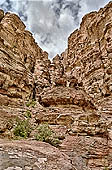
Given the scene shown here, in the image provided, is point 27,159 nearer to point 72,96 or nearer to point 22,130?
point 22,130

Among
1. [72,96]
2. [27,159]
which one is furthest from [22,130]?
[72,96]

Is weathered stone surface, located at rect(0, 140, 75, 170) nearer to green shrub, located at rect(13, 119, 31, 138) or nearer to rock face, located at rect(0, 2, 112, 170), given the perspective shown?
rock face, located at rect(0, 2, 112, 170)

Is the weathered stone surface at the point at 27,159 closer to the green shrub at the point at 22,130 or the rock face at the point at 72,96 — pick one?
the rock face at the point at 72,96

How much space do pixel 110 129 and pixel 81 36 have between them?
4368 cm

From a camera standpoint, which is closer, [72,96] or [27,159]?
[27,159]

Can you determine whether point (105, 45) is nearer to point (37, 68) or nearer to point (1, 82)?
point (37, 68)

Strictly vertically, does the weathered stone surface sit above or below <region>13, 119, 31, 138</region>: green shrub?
below

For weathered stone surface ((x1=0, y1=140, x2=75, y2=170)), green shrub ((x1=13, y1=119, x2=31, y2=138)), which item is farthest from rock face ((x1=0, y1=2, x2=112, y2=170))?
green shrub ((x1=13, y1=119, x2=31, y2=138))

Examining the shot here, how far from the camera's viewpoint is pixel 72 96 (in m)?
20.0

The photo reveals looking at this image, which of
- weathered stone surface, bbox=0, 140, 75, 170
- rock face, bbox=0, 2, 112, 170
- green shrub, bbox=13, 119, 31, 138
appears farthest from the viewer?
green shrub, bbox=13, 119, 31, 138

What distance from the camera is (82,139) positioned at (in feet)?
39.7

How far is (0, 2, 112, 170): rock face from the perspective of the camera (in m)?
11.0

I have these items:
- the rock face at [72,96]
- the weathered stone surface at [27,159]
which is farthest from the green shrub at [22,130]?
the weathered stone surface at [27,159]

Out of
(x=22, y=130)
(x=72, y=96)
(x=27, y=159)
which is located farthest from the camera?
(x=72, y=96)
